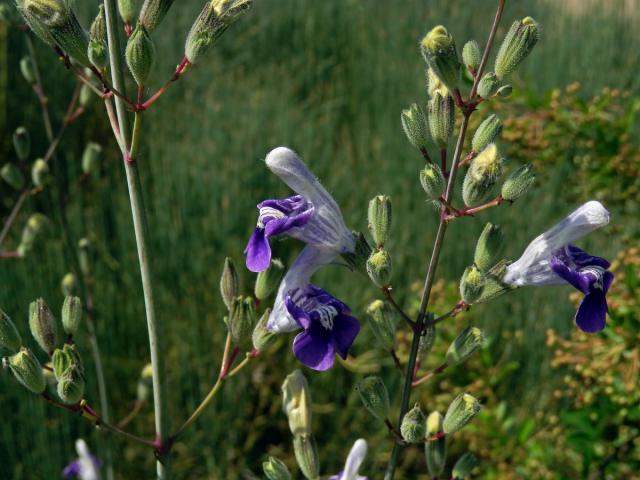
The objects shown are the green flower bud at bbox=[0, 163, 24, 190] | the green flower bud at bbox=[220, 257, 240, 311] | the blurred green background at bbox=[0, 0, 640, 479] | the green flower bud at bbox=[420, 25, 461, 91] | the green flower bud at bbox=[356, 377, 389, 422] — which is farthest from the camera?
the blurred green background at bbox=[0, 0, 640, 479]

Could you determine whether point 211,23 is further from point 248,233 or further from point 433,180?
point 248,233

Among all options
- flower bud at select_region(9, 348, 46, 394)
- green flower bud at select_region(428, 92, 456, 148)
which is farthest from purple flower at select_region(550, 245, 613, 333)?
flower bud at select_region(9, 348, 46, 394)

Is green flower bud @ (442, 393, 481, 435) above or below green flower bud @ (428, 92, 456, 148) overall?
below

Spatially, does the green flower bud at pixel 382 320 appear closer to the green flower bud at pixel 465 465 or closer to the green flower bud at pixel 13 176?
the green flower bud at pixel 465 465

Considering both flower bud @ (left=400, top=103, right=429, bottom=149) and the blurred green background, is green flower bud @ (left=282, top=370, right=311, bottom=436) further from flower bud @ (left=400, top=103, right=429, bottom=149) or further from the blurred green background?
the blurred green background

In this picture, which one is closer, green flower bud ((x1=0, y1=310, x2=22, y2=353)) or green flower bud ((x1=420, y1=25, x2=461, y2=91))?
green flower bud ((x1=420, y1=25, x2=461, y2=91))

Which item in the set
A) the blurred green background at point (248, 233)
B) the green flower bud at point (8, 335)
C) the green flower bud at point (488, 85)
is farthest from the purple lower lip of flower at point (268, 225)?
the blurred green background at point (248, 233)

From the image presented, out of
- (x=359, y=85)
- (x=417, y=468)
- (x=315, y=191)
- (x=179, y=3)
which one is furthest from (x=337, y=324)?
(x=179, y=3)
